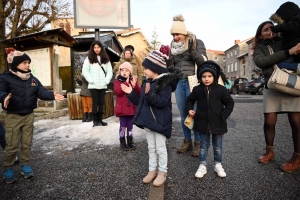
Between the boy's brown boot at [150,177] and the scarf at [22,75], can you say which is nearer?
the boy's brown boot at [150,177]

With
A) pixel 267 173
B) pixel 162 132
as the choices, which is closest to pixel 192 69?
pixel 162 132

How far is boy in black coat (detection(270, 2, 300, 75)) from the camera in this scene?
8.42ft

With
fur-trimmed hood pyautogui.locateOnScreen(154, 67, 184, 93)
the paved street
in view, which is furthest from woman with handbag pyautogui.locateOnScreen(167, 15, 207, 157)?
fur-trimmed hood pyautogui.locateOnScreen(154, 67, 184, 93)

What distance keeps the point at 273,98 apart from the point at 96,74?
368 centimetres

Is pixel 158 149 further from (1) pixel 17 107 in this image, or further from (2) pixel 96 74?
(2) pixel 96 74

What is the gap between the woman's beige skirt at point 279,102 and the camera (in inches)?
109

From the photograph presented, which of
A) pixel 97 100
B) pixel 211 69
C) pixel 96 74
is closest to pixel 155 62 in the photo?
pixel 211 69

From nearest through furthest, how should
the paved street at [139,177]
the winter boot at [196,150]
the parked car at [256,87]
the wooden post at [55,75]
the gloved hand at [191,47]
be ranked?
the paved street at [139,177]
the gloved hand at [191,47]
the winter boot at [196,150]
the wooden post at [55,75]
the parked car at [256,87]

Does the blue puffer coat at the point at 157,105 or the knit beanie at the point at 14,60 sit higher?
the knit beanie at the point at 14,60

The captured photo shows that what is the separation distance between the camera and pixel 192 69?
351 cm

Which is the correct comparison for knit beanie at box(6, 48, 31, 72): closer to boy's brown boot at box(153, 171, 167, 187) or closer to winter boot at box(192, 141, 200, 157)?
boy's brown boot at box(153, 171, 167, 187)

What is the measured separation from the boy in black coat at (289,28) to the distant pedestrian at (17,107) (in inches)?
123

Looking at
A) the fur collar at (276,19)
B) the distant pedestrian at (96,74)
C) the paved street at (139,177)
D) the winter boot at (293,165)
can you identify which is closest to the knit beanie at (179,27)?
the fur collar at (276,19)

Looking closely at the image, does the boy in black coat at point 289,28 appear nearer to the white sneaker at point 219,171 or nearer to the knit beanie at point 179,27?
the knit beanie at point 179,27
